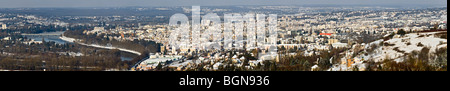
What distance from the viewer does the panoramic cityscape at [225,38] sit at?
19.8 feet

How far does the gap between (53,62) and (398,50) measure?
286 inches

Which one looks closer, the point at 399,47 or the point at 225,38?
the point at 399,47

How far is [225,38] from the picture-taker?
11.1m

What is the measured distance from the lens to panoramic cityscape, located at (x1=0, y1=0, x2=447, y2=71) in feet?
19.8

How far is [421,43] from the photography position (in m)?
5.87

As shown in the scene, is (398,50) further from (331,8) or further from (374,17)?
(331,8)

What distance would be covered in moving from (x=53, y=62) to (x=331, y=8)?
12.6 metres

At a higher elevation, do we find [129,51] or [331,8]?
[331,8]

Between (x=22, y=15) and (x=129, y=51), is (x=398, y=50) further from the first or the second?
(x=22, y=15)
